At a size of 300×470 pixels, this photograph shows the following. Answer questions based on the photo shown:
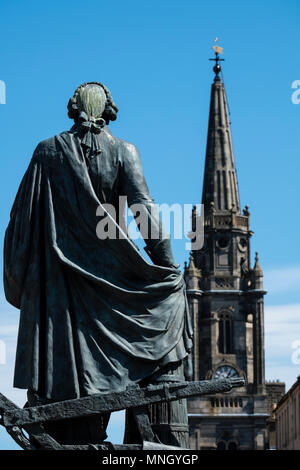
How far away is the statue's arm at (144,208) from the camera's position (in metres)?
7.92

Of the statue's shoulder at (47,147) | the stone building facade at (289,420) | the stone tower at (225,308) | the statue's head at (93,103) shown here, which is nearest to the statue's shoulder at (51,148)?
the statue's shoulder at (47,147)

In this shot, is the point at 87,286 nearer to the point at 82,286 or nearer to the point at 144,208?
the point at 82,286

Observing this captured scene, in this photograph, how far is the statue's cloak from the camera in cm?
770

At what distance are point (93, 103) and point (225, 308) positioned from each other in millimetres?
94548

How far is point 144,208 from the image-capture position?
313 inches

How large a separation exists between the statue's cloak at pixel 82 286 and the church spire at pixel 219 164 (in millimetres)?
95428

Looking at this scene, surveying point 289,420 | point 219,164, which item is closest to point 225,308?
point 219,164

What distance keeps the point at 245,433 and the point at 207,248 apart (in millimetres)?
15886

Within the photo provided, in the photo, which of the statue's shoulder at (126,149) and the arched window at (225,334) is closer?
the statue's shoulder at (126,149)

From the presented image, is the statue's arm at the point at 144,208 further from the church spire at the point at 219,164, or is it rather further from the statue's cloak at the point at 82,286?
the church spire at the point at 219,164

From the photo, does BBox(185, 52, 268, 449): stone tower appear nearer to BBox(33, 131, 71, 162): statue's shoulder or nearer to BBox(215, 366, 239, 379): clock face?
BBox(215, 366, 239, 379): clock face

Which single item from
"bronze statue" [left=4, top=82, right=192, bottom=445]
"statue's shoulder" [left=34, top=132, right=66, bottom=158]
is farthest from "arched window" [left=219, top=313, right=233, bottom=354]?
"statue's shoulder" [left=34, top=132, right=66, bottom=158]

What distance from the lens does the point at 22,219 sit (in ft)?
26.1

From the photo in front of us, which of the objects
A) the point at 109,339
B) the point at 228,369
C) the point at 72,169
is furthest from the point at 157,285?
the point at 228,369
